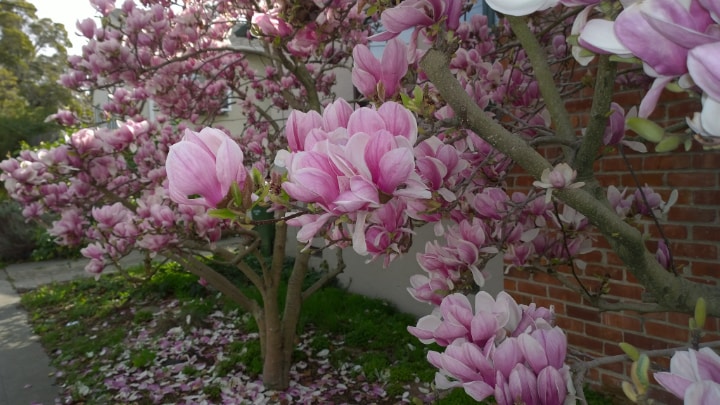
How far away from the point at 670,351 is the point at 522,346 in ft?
0.94

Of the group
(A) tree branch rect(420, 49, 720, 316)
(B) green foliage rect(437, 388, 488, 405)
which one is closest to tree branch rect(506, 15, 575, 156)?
(A) tree branch rect(420, 49, 720, 316)

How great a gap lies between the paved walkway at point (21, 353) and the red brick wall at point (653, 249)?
375 cm

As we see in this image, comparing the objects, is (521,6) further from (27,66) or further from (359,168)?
(27,66)

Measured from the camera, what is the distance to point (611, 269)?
2.90 m

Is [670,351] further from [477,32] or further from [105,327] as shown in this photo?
[105,327]

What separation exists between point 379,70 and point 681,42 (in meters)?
0.75

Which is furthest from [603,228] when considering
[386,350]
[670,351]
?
[386,350]

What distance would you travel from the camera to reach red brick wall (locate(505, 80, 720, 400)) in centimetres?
250

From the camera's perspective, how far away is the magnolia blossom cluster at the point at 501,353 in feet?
2.92

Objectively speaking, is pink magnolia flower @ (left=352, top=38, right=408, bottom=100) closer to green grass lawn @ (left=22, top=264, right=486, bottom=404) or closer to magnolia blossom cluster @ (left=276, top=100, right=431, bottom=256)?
magnolia blossom cluster @ (left=276, top=100, right=431, bottom=256)

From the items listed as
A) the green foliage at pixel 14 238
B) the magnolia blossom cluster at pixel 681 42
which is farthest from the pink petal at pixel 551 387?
the green foliage at pixel 14 238

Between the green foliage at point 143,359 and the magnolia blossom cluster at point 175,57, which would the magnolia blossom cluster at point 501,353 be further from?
the green foliage at point 143,359

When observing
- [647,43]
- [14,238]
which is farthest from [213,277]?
[14,238]

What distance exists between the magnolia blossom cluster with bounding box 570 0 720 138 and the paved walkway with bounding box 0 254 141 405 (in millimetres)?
4452
